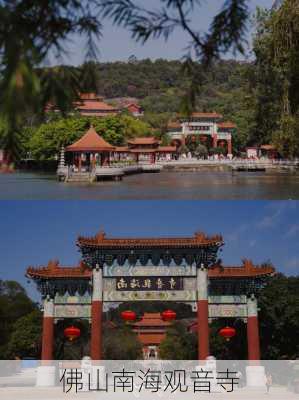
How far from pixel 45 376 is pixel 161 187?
13.3 ft

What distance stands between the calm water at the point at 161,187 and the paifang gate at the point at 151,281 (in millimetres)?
1111

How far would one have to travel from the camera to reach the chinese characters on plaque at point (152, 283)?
410 inches

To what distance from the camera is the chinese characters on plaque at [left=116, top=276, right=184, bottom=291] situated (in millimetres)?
10414

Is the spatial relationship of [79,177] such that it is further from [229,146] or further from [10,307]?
[10,307]

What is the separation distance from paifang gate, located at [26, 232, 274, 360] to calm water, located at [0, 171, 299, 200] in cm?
111

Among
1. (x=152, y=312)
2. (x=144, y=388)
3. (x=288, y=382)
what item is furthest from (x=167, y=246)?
(x=152, y=312)

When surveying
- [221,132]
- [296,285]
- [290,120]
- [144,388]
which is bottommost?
[144,388]

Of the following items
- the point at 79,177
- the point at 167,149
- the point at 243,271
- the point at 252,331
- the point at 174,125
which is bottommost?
the point at 252,331

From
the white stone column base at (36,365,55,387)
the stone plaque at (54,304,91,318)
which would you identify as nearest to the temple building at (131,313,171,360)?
the white stone column base at (36,365,55,387)

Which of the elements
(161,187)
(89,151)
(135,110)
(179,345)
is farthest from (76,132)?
(179,345)

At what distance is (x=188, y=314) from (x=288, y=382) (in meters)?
13.0

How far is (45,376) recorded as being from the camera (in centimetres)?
1071

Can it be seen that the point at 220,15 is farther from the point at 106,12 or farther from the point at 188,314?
the point at 188,314

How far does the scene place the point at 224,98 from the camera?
485 inches
